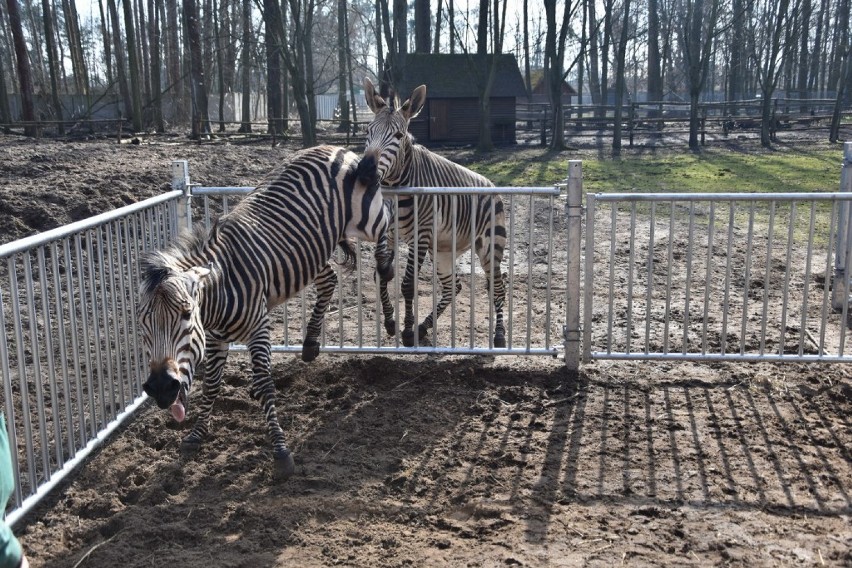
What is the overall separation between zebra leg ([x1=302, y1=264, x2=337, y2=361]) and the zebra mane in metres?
1.59

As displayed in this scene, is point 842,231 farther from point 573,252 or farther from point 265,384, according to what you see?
point 265,384

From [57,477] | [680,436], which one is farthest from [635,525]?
[57,477]

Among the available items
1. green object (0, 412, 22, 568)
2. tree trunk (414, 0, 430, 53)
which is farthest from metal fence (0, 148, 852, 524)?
tree trunk (414, 0, 430, 53)

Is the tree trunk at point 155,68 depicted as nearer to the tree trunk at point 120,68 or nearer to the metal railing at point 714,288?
the tree trunk at point 120,68

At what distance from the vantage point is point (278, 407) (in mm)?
5504

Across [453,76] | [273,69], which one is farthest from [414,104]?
[273,69]

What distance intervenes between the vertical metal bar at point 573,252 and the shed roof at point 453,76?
21400 millimetres

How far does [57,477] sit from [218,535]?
101 cm

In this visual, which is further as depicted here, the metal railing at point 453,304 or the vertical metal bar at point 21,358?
the metal railing at point 453,304

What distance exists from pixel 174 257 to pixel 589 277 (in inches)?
120

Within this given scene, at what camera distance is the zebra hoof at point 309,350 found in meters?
5.99

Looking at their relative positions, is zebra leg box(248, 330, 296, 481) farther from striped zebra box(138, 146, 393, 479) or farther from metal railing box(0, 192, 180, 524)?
metal railing box(0, 192, 180, 524)

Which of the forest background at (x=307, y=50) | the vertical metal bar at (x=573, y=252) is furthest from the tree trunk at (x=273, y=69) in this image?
the vertical metal bar at (x=573, y=252)

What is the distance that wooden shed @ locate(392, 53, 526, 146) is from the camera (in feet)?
87.5
